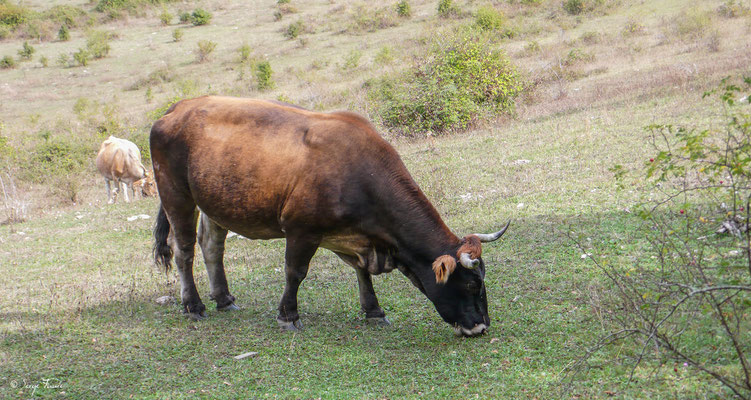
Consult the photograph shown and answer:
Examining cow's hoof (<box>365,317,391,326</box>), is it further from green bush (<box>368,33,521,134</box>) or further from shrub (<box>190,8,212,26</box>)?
shrub (<box>190,8,212,26</box>)

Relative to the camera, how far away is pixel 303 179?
6.23 meters

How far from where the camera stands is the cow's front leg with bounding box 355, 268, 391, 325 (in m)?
6.64

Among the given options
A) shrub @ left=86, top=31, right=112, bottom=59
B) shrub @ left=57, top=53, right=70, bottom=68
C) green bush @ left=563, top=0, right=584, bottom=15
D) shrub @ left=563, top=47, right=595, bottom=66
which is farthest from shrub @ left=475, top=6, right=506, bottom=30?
shrub @ left=57, top=53, right=70, bottom=68

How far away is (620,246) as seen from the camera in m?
7.63

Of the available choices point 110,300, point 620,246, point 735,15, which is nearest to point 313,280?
point 110,300

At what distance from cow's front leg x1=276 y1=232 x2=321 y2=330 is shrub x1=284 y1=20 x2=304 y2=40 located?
31889 millimetres

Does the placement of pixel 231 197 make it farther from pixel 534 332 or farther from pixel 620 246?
pixel 620 246

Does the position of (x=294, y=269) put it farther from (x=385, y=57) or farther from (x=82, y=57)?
(x=82, y=57)

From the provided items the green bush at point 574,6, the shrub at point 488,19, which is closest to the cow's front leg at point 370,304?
the shrub at point 488,19

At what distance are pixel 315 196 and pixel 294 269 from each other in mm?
835

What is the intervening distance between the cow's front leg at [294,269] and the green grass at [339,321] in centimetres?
21

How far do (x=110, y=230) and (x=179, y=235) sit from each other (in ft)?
18.8

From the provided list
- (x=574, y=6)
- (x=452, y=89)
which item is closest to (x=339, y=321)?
(x=452, y=89)

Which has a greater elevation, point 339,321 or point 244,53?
point 339,321
